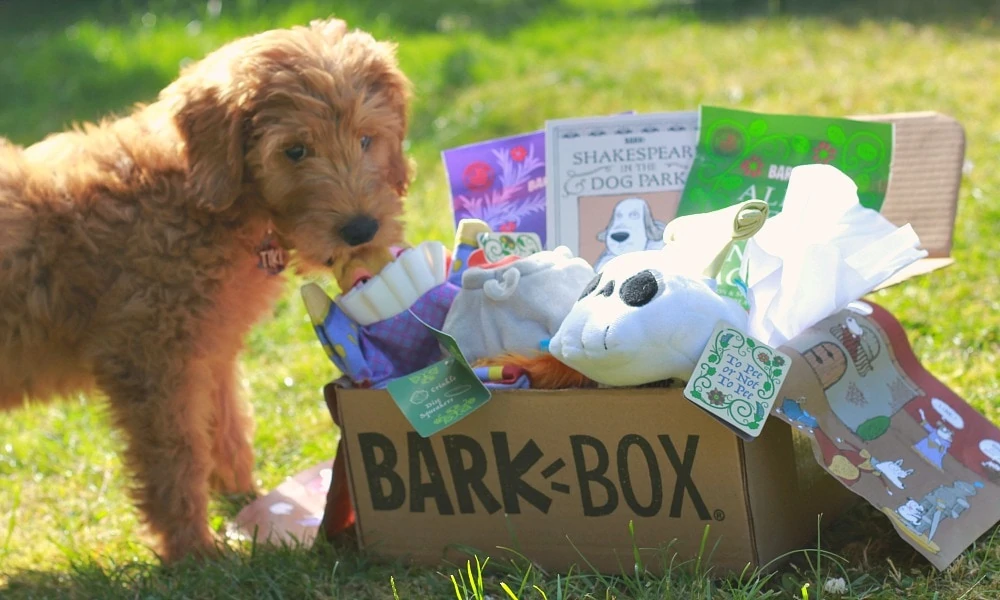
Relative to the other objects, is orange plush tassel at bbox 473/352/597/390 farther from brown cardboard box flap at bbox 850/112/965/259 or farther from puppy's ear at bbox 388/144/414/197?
brown cardboard box flap at bbox 850/112/965/259

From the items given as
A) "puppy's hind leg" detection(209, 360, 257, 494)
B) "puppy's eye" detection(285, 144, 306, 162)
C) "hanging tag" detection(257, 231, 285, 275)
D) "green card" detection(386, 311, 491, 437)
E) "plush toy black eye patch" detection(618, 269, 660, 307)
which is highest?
"puppy's eye" detection(285, 144, 306, 162)

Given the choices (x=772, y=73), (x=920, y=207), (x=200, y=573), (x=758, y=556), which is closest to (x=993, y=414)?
(x=920, y=207)

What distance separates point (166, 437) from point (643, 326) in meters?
1.47

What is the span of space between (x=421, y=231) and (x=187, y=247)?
93.9 inches

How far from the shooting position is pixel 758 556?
7.63 ft

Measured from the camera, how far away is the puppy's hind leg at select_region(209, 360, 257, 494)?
11.3 ft

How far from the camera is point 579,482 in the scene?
2.46m

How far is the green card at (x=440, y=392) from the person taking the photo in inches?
95.0

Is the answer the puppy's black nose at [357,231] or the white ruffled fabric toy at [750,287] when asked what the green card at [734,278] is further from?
the puppy's black nose at [357,231]

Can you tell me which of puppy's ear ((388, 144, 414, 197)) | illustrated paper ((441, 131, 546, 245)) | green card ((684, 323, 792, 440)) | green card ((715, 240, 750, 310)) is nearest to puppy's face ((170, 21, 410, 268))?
puppy's ear ((388, 144, 414, 197))

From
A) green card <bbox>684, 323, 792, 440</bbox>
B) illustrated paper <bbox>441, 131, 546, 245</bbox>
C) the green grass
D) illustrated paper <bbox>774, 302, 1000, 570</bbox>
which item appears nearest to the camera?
green card <bbox>684, 323, 792, 440</bbox>

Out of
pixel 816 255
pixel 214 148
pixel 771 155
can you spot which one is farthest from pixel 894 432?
pixel 214 148

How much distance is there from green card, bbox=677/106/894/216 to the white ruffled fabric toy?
487 mm

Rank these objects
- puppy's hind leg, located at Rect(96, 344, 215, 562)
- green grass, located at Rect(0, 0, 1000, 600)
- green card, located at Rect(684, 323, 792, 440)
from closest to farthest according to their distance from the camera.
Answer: green card, located at Rect(684, 323, 792, 440)
green grass, located at Rect(0, 0, 1000, 600)
puppy's hind leg, located at Rect(96, 344, 215, 562)
